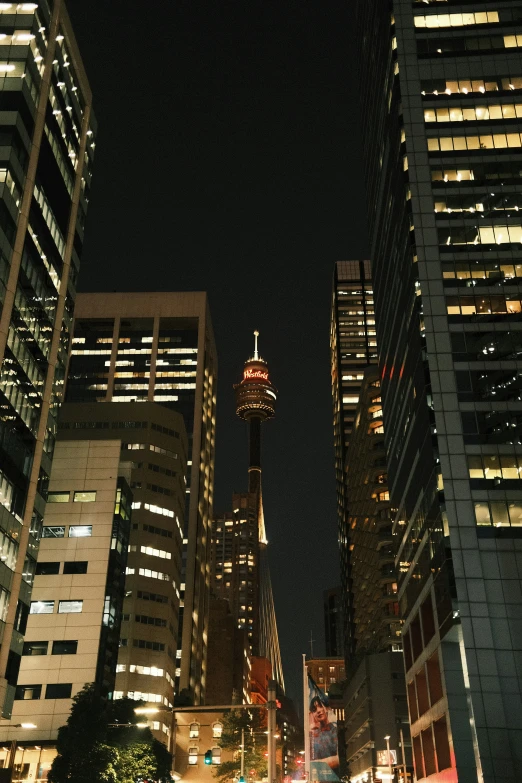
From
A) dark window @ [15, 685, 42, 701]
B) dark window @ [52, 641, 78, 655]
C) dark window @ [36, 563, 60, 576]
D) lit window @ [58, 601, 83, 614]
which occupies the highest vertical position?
dark window @ [36, 563, 60, 576]

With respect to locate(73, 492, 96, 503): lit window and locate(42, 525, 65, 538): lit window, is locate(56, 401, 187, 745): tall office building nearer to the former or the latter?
locate(73, 492, 96, 503): lit window

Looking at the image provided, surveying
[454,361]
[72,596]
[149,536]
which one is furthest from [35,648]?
[454,361]

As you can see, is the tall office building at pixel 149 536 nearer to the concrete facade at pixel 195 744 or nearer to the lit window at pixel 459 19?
the concrete facade at pixel 195 744

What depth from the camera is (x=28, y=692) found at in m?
103

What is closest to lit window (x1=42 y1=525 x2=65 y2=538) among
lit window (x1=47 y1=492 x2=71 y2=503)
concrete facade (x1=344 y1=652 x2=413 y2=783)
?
lit window (x1=47 y1=492 x2=71 y2=503)

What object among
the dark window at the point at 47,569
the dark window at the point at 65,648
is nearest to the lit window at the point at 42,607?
the dark window at the point at 47,569

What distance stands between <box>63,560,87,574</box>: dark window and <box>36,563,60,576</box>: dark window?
3.90 feet

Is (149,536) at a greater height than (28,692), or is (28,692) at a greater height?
(149,536)

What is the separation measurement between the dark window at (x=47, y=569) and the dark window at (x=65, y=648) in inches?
392

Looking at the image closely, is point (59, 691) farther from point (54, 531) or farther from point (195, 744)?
point (195, 744)

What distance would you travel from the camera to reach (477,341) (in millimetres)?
85375

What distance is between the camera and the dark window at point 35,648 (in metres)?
105

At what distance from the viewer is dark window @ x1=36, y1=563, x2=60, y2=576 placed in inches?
4338

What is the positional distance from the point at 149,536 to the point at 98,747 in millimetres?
82127
